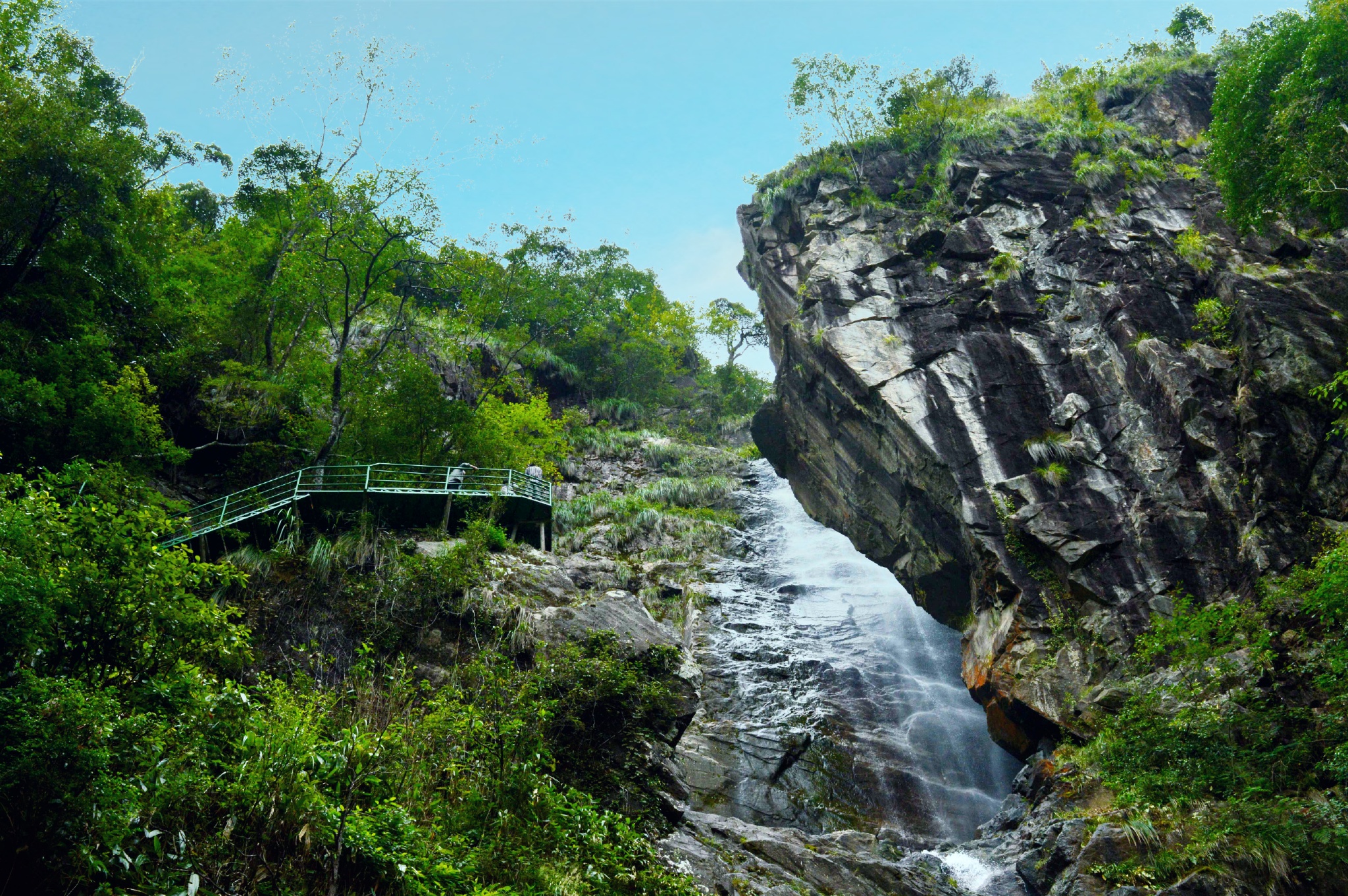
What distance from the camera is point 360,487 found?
17828 mm

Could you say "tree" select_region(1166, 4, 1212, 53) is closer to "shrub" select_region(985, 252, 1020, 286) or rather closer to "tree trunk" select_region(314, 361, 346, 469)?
"shrub" select_region(985, 252, 1020, 286)

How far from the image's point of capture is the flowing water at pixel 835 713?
50.9 ft

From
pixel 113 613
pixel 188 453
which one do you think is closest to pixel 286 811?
pixel 113 613

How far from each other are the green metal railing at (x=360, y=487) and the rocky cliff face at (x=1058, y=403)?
8818mm

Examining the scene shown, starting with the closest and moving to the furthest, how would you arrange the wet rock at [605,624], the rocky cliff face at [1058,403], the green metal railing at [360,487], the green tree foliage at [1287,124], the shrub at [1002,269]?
1. the wet rock at [605,624]
2. the rocky cliff face at [1058,403]
3. the green tree foliage at [1287,124]
4. the green metal railing at [360,487]
5. the shrub at [1002,269]

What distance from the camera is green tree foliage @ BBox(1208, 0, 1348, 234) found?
636 inches

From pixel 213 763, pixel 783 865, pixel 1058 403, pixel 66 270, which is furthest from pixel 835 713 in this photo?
pixel 66 270

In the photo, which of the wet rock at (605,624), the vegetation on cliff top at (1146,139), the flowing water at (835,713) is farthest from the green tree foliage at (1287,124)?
the wet rock at (605,624)

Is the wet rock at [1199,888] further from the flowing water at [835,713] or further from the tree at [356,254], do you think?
the tree at [356,254]

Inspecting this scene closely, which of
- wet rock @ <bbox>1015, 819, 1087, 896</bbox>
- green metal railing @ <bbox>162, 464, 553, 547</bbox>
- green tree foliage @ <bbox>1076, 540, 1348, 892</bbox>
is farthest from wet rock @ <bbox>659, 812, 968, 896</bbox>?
green metal railing @ <bbox>162, 464, 553, 547</bbox>

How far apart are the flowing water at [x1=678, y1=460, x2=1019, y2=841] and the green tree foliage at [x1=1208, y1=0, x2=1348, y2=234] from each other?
1266 centimetres

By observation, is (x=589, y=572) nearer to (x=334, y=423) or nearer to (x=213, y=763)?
(x=334, y=423)

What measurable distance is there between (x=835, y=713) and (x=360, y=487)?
1156 cm

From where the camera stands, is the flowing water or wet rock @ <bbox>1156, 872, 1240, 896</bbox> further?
the flowing water
